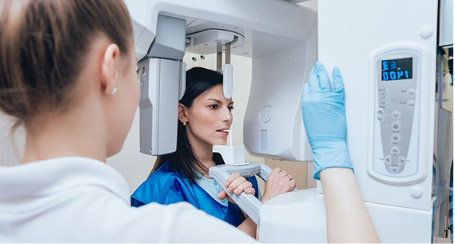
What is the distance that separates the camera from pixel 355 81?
0.75 metres

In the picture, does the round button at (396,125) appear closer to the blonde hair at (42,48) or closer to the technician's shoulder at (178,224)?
the technician's shoulder at (178,224)

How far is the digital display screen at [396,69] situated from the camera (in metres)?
0.68

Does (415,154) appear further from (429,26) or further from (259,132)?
(259,132)

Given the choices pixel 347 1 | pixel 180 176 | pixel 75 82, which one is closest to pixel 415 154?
pixel 347 1

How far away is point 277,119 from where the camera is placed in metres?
1.22

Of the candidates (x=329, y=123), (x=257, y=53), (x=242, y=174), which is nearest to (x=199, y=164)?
(x=242, y=174)

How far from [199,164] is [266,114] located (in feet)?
1.32

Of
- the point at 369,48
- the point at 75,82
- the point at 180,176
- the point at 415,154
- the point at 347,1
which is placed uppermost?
the point at 347,1

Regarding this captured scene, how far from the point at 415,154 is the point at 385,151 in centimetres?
6

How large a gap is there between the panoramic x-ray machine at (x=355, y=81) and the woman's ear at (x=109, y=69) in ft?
1.20

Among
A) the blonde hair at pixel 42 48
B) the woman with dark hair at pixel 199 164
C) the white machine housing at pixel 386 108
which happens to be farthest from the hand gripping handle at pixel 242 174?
the blonde hair at pixel 42 48

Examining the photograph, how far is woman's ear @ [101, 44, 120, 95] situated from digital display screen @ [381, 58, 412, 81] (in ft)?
1.77

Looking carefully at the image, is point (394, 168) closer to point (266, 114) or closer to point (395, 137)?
point (395, 137)

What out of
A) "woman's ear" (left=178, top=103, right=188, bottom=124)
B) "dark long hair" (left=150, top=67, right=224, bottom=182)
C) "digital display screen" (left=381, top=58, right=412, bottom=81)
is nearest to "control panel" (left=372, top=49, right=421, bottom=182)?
"digital display screen" (left=381, top=58, right=412, bottom=81)
